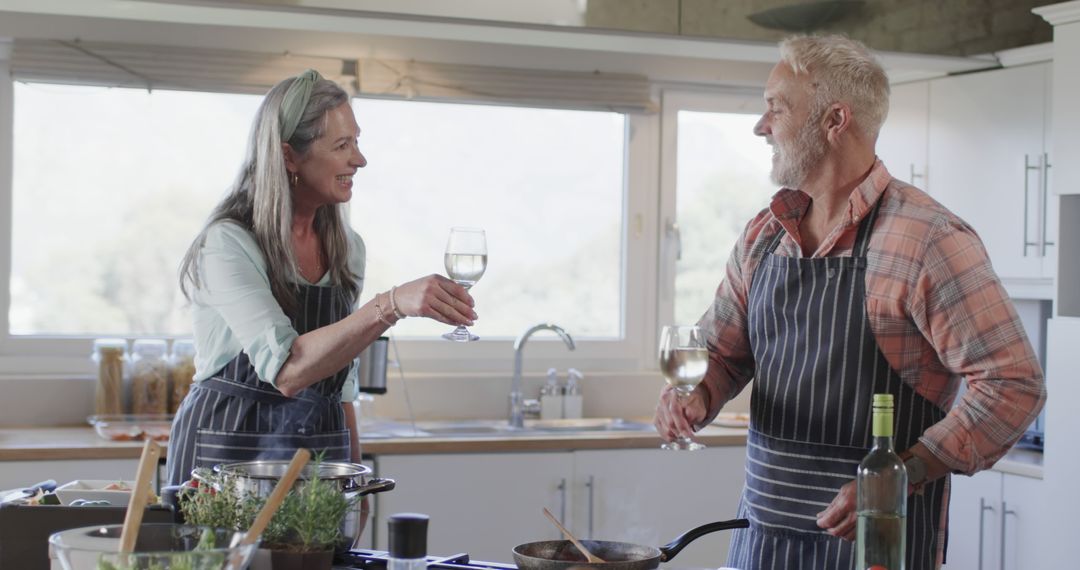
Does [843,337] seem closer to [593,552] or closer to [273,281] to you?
[593,552]

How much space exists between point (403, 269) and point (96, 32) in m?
1.27

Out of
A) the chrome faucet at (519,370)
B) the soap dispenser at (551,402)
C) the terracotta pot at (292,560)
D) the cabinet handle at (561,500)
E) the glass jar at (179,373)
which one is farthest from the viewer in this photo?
the soap dispenser at (551,402)

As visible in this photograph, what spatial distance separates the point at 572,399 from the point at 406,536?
2.93m

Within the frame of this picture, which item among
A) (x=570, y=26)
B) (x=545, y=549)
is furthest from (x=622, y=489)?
(x=545, y=549)

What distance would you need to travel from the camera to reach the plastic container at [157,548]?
51.6 inches

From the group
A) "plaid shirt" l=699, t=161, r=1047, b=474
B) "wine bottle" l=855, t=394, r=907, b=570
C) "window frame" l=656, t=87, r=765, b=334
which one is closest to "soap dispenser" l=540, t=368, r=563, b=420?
"window frame" l=656, t=87, r=765, b=334

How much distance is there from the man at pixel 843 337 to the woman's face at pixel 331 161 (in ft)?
2.53

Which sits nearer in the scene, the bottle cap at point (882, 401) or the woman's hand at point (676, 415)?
the bottle cap at point (882, 401)

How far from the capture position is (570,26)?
3.78m

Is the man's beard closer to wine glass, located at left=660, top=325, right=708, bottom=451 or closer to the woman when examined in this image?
wine glass, located at left=660, top=325, right=708, bottom=451

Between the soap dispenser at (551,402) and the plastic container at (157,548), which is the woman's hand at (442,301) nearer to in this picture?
the plastic container at (157,548)

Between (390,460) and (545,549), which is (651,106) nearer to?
(390,460)

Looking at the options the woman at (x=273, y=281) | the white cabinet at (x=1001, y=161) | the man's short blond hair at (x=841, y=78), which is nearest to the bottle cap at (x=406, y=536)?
the woman at (x=273, y=281)

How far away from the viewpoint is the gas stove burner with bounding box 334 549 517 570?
1.79m
